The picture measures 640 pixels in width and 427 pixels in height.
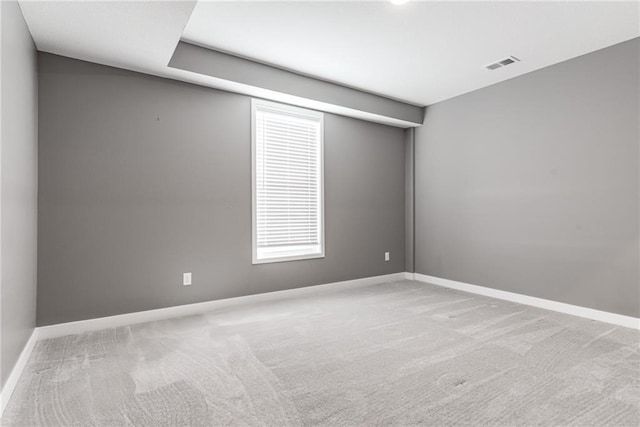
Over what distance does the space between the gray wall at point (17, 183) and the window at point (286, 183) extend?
199 cm

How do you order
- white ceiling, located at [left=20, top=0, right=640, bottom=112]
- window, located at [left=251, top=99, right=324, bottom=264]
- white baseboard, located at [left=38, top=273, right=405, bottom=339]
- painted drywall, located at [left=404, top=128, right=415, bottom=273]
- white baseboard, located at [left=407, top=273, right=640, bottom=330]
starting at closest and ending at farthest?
white ceiling, located at [left=20, top=0, right=640, bottom=112]
white baseboard, located at [left=38, top=273, right=405, bottom=339]
white baseboard, located at [left=407, top=273, right=640, bottom=330]
window, located at [left=251, top=99, right=324, bottom=264]
painted drywall, located at [left=404, top=128, right=415, bottom=273]

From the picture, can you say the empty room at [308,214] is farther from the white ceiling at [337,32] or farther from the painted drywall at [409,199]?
the painted drywall at [409,199]

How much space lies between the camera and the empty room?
6.75ft

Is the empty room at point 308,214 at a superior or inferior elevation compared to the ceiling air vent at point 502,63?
inferior

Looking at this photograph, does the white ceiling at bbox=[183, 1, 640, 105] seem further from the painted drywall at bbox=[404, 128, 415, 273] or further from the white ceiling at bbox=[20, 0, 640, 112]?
the painted drywall at bbox=[404, 128, 415, 273]

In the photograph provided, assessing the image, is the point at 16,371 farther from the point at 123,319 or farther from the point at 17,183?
the point at 17,183

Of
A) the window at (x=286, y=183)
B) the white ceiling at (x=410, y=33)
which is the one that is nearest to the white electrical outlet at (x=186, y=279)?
the window at (x=286, y=183)

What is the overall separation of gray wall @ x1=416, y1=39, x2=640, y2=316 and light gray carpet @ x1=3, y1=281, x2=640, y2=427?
58 centimetres

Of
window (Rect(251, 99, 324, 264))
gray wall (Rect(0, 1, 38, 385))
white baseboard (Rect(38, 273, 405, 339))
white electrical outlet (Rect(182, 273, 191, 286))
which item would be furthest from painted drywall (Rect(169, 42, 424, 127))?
white baseboard (Rect(38, 273, 405, 339))

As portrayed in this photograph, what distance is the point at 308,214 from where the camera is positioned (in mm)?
4527

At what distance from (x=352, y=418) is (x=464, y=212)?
11.8ft

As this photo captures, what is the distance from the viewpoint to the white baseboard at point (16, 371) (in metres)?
1.88

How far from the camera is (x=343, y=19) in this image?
2809mm

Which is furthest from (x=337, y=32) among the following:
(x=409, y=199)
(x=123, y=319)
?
(x=123, y=319)
